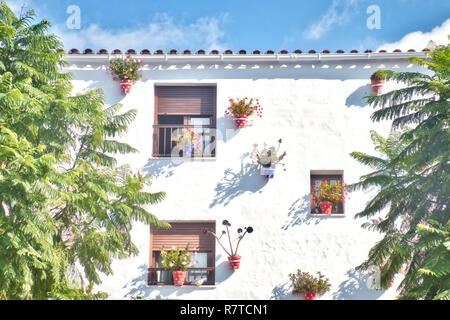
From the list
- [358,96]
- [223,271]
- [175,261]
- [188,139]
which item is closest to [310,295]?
[223,271]

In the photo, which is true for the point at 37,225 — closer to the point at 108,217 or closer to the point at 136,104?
the point at 108,217

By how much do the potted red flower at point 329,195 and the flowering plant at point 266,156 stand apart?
116 centimetres

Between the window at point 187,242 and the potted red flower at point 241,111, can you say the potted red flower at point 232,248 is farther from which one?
the potted red flower at point 241,111

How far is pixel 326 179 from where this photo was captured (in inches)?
492

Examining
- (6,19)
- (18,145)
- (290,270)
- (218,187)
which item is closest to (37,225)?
(18,145)

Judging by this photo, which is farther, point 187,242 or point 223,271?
point 187,242

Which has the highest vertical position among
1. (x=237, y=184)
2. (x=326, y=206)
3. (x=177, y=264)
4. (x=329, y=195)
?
(x=237, y=184)

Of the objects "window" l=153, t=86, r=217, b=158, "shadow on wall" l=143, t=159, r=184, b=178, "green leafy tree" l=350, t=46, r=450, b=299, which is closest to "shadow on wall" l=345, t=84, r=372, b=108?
"green leafy tree" l=350, t=46, r=450, b=299

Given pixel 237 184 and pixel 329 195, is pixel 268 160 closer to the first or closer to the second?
pixel 237 184

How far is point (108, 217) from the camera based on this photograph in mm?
9633

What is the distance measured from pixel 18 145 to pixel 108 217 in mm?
2431

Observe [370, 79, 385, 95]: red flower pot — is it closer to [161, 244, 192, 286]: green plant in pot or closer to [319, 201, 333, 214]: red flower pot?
[319, 201, 333, 214]: red flower pot

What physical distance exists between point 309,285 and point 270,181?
2431 mm

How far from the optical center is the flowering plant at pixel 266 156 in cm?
1203
